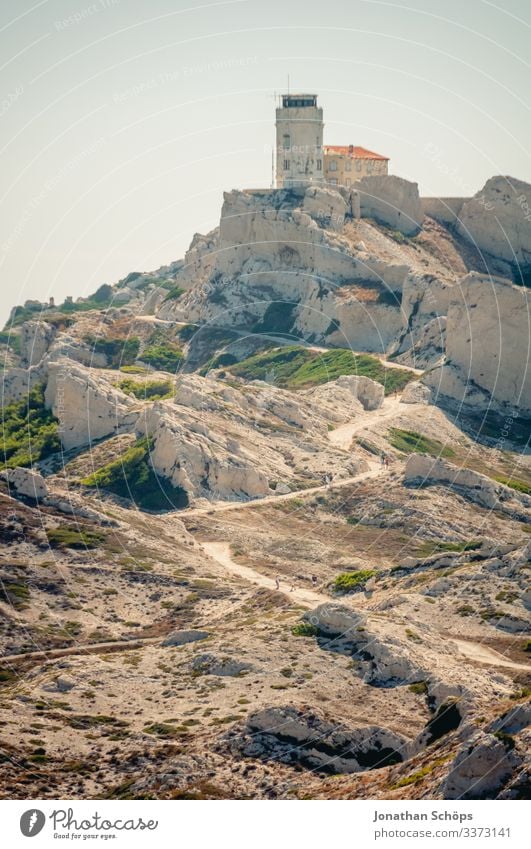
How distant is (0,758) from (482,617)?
32.4 m

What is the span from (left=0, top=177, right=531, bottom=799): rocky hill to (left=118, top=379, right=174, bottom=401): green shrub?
0.53 metres

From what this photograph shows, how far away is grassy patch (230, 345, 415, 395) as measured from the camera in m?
167

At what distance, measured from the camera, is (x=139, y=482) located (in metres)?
133

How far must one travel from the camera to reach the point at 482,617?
93688 millimetres

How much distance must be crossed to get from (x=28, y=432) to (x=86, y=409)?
6371 mm

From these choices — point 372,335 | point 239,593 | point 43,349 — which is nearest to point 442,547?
point 239,593

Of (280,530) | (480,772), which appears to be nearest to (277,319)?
(280,530)

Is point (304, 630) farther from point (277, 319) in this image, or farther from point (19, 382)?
point (277, 319)

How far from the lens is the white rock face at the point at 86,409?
469 ft

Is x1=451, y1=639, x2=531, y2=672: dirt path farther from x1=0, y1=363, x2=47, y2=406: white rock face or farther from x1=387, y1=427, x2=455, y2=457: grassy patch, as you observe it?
x1=0, y1=363, x2=47, y2=406: white rock face

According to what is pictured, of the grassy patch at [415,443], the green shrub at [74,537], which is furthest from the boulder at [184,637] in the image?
the grassy patch at [415,443]

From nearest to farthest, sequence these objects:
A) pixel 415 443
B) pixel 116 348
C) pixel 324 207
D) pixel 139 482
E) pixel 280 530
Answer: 1. pixel 280 530
2. pixel 139 482
3. pixel 415 443
4. pixel 116 348
5. pixel 324 207

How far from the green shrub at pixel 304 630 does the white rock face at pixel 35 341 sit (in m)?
101

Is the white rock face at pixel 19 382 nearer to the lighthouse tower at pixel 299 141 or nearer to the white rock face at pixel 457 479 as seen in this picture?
the white rock face at pixel 457 479
